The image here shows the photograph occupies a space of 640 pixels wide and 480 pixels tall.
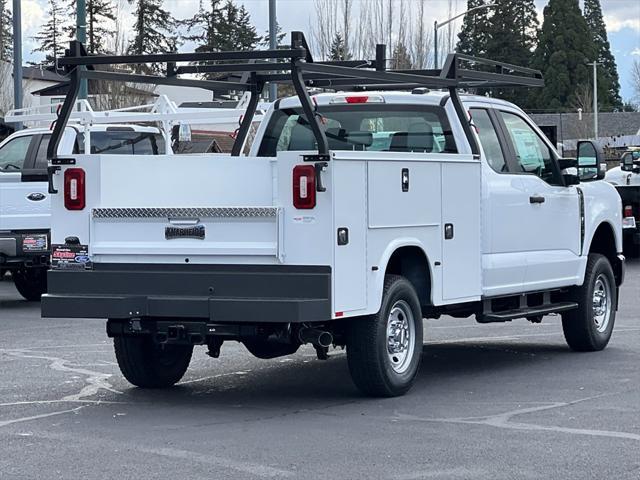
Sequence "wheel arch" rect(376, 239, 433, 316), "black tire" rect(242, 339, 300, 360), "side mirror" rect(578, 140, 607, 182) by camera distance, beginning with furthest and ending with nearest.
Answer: "side mirror" rect(578, 140, 607, 182) < "black tire" rect(242, 339, 300, 360) < "wheel arch" rect(376, 239, 433, 316)

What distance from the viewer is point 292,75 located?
30.0 ft

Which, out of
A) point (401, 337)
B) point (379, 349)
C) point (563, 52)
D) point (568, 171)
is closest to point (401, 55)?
point (568, 171)

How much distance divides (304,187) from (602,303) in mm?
4995

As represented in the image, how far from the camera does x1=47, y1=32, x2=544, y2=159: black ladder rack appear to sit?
30.1ft

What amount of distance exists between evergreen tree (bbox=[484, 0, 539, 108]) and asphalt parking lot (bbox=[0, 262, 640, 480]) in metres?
89.1

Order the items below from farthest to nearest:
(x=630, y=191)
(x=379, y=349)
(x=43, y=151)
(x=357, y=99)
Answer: (x=630, y=191) → (x=43, y=151) → (x=357, y=99) → (x=379, y=349)

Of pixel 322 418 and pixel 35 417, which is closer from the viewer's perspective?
pixel 322 418

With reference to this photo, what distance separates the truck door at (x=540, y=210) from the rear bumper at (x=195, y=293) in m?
2.94

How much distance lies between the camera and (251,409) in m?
9.58

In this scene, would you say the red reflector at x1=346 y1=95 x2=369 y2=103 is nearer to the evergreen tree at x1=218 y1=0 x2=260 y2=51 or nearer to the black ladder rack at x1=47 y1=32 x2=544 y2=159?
the black ladder rack at x1=47 y1=32 x2=544 y2=159

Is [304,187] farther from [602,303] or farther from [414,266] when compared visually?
[602,303]

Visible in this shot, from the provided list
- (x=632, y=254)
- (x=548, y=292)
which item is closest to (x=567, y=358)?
(x=548, y=292)

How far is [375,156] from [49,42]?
83.3 metres

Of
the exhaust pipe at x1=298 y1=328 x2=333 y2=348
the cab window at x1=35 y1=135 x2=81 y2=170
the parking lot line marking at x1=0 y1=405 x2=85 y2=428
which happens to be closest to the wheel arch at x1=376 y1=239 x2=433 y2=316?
the exhaust pipe at x1=298 y1=328 x2=333 y2=348
